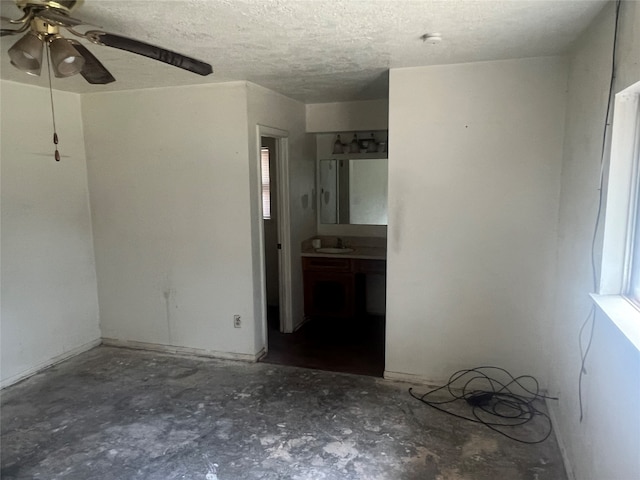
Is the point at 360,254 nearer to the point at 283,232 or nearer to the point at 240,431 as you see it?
the point at 283,232

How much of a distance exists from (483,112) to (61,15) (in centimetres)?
245

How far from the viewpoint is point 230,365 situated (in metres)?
3.65

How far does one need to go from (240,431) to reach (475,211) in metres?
2.13

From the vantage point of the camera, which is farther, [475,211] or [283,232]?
[283,232]

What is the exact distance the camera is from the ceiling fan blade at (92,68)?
1940 mm

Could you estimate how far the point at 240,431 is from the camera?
2.70 m

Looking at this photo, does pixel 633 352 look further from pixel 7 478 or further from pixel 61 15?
pixel 7 478

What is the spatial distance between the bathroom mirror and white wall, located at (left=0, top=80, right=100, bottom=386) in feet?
8.09

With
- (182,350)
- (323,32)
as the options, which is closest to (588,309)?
(323,32)

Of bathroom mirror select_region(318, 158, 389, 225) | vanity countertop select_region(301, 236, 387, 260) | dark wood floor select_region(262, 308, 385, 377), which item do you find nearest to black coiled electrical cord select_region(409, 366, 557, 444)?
dark wood floor select_region(262, 308, 385, 377)

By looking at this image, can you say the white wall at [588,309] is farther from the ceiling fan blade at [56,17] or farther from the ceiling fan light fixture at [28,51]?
the ceiling fan light fixture at [28,51]

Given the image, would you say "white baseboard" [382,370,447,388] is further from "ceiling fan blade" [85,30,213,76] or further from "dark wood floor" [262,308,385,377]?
"ceiling fan blade" [85,30,213,76]

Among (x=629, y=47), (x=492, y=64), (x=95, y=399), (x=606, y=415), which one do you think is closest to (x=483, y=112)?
(x=492, y=64)

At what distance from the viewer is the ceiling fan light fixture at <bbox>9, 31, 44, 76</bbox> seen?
5.59ft
